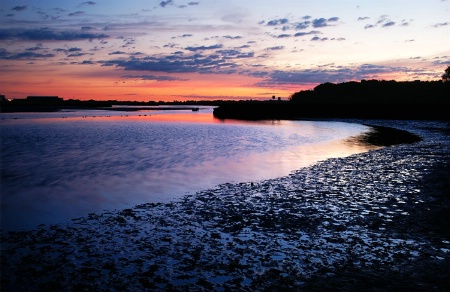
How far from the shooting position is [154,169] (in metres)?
21.8

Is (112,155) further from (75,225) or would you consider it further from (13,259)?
(13,259)

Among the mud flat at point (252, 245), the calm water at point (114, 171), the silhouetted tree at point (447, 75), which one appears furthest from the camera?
the silhouetted tree at point (447, 75)

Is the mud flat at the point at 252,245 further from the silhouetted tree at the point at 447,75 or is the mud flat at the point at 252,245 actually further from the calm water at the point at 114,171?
the silhouetted tree at the point at 447,75

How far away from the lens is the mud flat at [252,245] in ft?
23.9

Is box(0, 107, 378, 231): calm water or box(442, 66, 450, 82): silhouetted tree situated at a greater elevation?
box(442, 66, 450, 82): silhouetted tree

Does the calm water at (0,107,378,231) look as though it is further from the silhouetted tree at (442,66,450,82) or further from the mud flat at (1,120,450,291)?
the silhouetted tree at (442,66,450,82)

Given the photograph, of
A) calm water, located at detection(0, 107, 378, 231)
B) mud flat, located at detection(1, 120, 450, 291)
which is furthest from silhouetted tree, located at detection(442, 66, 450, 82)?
mud flat, located at detection(1, 120, 450, 291)

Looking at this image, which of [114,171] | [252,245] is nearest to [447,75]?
[114,171]

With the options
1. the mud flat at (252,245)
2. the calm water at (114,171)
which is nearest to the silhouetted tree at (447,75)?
the calm water at (114,171)

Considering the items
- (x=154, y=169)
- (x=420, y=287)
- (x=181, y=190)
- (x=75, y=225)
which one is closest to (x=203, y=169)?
(x=154, y=169)

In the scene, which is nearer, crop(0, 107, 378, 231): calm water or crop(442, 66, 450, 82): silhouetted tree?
crop(0, 107, 378, 231): calm water

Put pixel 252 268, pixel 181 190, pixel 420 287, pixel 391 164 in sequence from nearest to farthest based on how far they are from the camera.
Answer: pixel 420 287, pixel 252 268, pixel 181 190, pixel 391 164

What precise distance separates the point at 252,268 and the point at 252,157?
19787 mm

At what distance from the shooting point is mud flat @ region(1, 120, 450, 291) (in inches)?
287
